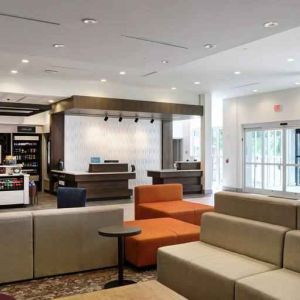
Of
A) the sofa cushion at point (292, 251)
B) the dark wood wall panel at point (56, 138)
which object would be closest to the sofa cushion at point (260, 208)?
the sofa cushion at point (292, 251)

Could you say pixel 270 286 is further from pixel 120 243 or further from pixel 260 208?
pixel 120 243

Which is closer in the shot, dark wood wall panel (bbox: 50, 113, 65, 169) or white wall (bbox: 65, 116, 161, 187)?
dark wood wall panel (bbox: 50, 113, 65, 169)

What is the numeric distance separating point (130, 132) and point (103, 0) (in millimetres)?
10313

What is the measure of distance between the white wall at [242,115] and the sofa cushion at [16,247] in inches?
374

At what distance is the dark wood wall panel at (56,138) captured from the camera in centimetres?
1237

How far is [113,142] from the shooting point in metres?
13.8

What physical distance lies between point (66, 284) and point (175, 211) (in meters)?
2.54

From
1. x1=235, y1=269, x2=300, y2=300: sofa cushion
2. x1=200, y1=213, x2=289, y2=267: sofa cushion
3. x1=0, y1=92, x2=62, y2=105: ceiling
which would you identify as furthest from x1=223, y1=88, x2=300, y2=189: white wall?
x1=235, y1=269, x2=300, y2=300: sofa cushion

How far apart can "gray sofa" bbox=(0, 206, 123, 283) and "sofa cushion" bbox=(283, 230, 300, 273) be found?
217 centimetres

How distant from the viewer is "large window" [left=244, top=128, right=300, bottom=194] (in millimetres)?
11539

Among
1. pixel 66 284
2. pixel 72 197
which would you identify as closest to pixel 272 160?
pixel 72 197

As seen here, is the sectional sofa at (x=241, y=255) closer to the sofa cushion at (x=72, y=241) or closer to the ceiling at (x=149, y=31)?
Answer: the sofa cushion at (x=72, y=241)

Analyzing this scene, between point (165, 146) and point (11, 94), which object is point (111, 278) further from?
point (165, 146)

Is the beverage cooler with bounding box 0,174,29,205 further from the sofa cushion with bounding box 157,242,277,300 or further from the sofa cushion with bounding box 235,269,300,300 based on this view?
the sofa cushion with bounding box 235,269,300,300
